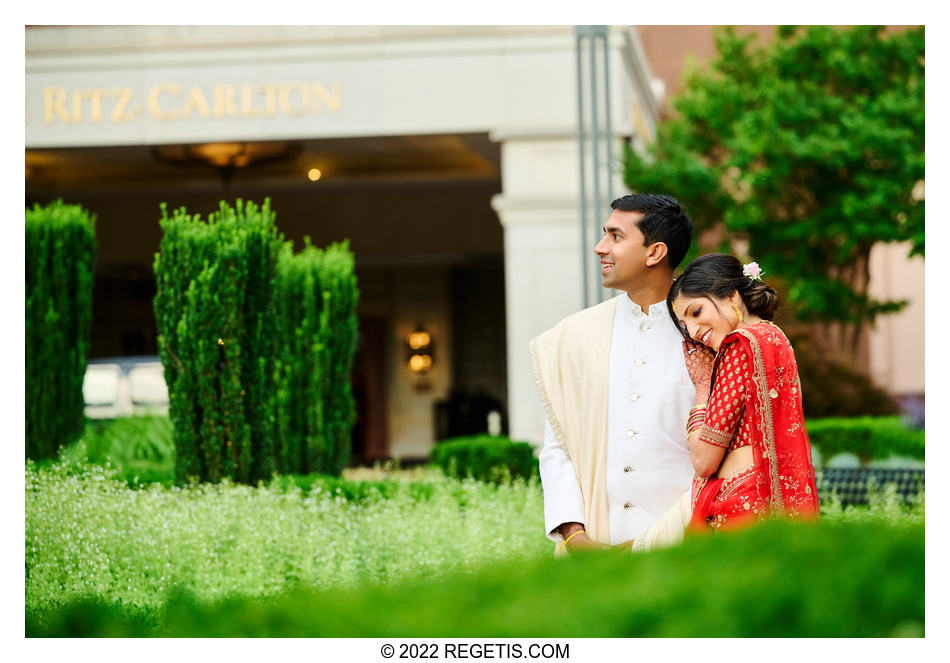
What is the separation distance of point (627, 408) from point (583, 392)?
15 centimetres

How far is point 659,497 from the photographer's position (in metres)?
3.27

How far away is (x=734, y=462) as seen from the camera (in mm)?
2912

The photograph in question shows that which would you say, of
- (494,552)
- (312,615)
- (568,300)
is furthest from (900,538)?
(568,300)

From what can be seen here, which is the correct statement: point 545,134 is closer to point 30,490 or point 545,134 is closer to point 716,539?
point 30,490

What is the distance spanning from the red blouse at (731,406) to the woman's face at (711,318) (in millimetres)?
151

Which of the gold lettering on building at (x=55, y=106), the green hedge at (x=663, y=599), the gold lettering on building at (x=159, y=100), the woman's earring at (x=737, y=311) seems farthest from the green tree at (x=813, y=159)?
the green hedge at (x=663, y=599)

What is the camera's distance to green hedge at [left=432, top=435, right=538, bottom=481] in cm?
910

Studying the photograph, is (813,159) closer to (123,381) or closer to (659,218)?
(123,381)

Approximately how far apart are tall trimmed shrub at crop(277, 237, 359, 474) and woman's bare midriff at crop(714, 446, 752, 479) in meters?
6.13

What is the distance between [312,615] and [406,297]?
16172 millimetres

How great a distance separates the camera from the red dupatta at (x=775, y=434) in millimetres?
2863

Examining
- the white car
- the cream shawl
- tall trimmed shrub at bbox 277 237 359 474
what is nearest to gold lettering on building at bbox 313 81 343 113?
tall trimmed shrub at bbox 277 237 359 474

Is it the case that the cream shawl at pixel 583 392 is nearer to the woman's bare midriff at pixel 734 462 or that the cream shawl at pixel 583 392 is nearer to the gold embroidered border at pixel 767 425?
the woman's bare midriff at pixel 734 462

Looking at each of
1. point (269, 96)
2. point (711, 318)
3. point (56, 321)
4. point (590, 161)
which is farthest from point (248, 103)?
point (711, 318)
